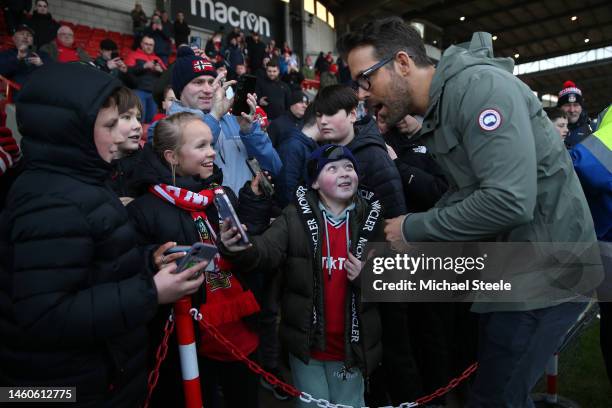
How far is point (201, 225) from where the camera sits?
2230 mm

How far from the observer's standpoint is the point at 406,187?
3.15 m

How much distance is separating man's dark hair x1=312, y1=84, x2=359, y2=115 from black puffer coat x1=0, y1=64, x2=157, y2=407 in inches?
68.4

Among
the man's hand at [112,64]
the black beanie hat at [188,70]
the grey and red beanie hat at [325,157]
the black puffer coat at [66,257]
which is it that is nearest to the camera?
the black puffer coat at [66,257]

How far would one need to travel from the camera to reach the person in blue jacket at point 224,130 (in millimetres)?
3006

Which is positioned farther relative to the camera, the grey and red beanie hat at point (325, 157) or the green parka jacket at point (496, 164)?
the grey and red beanie hat at point (325, 157)

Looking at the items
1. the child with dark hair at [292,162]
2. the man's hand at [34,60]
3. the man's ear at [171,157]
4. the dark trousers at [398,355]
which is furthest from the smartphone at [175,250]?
the man's hand at [34,60]

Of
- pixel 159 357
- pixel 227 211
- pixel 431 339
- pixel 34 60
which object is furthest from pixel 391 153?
pixel 34 60

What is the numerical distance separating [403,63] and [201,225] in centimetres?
129

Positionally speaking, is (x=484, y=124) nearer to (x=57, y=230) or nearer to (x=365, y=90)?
(x=365, y=90)

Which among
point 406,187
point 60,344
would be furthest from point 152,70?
point 60,344

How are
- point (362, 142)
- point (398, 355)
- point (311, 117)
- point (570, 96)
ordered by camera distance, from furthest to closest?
point (570, 96) → point (311, 117) → point (362, 142) → point (398, 355)

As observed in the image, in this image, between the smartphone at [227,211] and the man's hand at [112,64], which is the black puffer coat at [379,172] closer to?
the smartphone at [227,211]

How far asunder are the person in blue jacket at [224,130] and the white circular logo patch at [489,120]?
5.78 feet

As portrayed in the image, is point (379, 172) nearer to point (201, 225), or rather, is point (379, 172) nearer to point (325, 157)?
point (325, 157)
